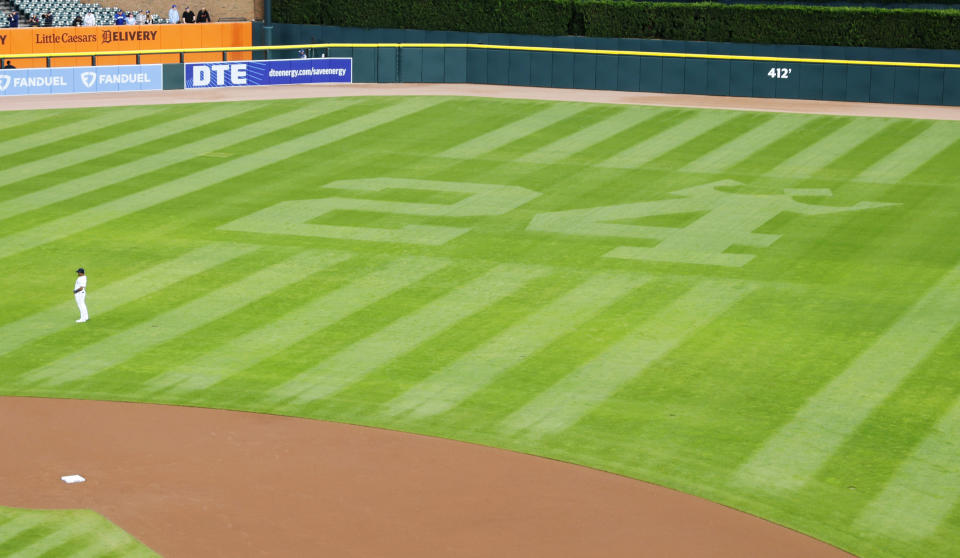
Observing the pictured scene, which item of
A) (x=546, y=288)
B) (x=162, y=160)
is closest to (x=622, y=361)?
(x=546, y=288)

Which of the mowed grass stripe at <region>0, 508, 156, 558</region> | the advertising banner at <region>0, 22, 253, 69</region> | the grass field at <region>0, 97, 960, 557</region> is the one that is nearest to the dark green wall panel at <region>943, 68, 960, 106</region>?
the grass field at <region>0, 97, 960, 557</region>

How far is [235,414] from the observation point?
19812mm

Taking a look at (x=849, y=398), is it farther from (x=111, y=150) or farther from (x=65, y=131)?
(x=65, y=131)

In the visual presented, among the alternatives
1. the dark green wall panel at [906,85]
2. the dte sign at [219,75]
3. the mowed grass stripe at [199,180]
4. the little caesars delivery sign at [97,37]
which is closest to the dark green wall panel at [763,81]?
the dark green wall panel at [906,85]

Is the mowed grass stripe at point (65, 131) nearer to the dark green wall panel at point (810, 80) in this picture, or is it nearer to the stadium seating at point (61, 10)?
the stadium seating at point (61, 10)

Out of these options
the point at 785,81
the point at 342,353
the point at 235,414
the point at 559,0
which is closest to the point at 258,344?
the point at 342,353

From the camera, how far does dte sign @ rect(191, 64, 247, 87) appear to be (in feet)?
161

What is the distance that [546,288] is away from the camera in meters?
26.3

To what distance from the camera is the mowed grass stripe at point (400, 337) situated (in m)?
20.9

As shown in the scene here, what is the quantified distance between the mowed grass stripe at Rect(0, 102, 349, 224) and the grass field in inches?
5.7

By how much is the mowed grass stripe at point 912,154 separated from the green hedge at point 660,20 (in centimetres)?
1224

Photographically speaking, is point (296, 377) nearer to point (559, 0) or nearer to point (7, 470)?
point (7, 470)

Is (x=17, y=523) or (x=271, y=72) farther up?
(x=271, y=72)

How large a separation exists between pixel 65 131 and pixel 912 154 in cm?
2384
